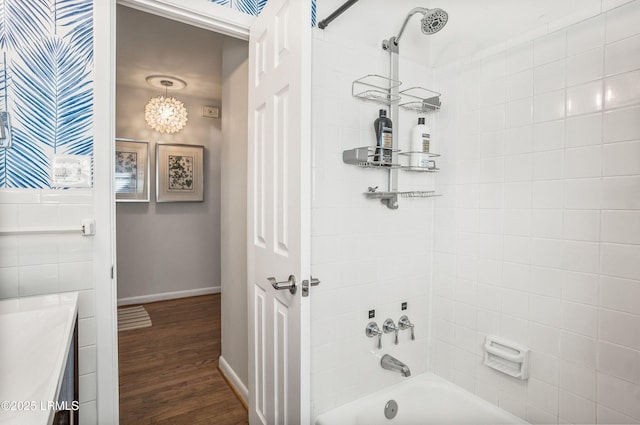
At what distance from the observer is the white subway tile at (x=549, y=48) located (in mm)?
1402

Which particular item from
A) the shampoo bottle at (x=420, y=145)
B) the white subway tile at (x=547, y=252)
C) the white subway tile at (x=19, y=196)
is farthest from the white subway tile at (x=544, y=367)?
the white subway tile at (x=19, y=196)

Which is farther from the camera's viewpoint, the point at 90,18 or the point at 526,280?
the point at 526,280

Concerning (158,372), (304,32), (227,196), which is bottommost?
(158,372)

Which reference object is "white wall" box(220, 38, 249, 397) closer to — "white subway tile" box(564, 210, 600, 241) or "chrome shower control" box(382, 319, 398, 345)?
"chrome shower control" box(382, 319, 398, 345)

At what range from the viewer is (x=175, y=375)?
2514 millimetres

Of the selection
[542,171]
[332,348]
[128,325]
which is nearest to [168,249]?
[128,325]

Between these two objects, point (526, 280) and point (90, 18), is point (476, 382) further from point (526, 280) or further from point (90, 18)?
point (90, 18)

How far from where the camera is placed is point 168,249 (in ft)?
13.8

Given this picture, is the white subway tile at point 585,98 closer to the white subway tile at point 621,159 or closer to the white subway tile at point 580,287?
the white subway tile at point 621,159

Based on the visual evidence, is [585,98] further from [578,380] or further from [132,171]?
[132,171]

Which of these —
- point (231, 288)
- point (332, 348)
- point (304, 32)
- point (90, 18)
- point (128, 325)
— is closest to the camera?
point (304, 32)

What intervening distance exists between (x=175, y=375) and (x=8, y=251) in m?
1.62

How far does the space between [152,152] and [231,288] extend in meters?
2.38

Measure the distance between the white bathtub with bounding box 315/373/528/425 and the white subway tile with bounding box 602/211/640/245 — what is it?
2.96 feet
